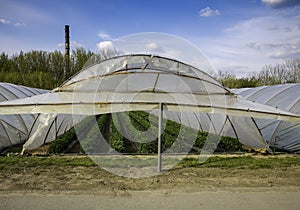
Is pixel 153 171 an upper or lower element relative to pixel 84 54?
lower

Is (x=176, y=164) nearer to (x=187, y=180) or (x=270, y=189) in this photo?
(x=187, y=180)

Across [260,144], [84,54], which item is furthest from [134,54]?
[84,54]

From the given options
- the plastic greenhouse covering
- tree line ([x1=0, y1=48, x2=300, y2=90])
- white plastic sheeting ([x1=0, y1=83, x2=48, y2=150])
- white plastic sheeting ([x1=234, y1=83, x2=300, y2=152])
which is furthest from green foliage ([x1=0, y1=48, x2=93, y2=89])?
white plastic sheeting ([x1=234, y1=83, x2=300, y2=152])

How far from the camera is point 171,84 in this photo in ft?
24.6

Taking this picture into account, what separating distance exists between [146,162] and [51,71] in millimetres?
27858

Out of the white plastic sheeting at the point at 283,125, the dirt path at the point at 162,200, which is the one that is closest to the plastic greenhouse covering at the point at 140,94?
the dirt path at the point at 162,200

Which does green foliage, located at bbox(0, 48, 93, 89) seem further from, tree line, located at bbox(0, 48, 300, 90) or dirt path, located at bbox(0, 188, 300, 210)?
dirt path, located at bbox(0, 188, 300, 210)

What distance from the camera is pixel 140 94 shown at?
22.9 ft

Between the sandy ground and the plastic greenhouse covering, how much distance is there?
146 cm

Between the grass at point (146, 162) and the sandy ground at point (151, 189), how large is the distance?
0.29 meters

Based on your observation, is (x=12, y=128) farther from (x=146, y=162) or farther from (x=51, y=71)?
(x=51, y=71)

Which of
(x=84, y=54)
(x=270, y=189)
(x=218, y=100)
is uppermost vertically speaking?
(x=84, y=54)

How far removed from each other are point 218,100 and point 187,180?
255 centimetres

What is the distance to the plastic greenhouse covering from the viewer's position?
6.66 metres
